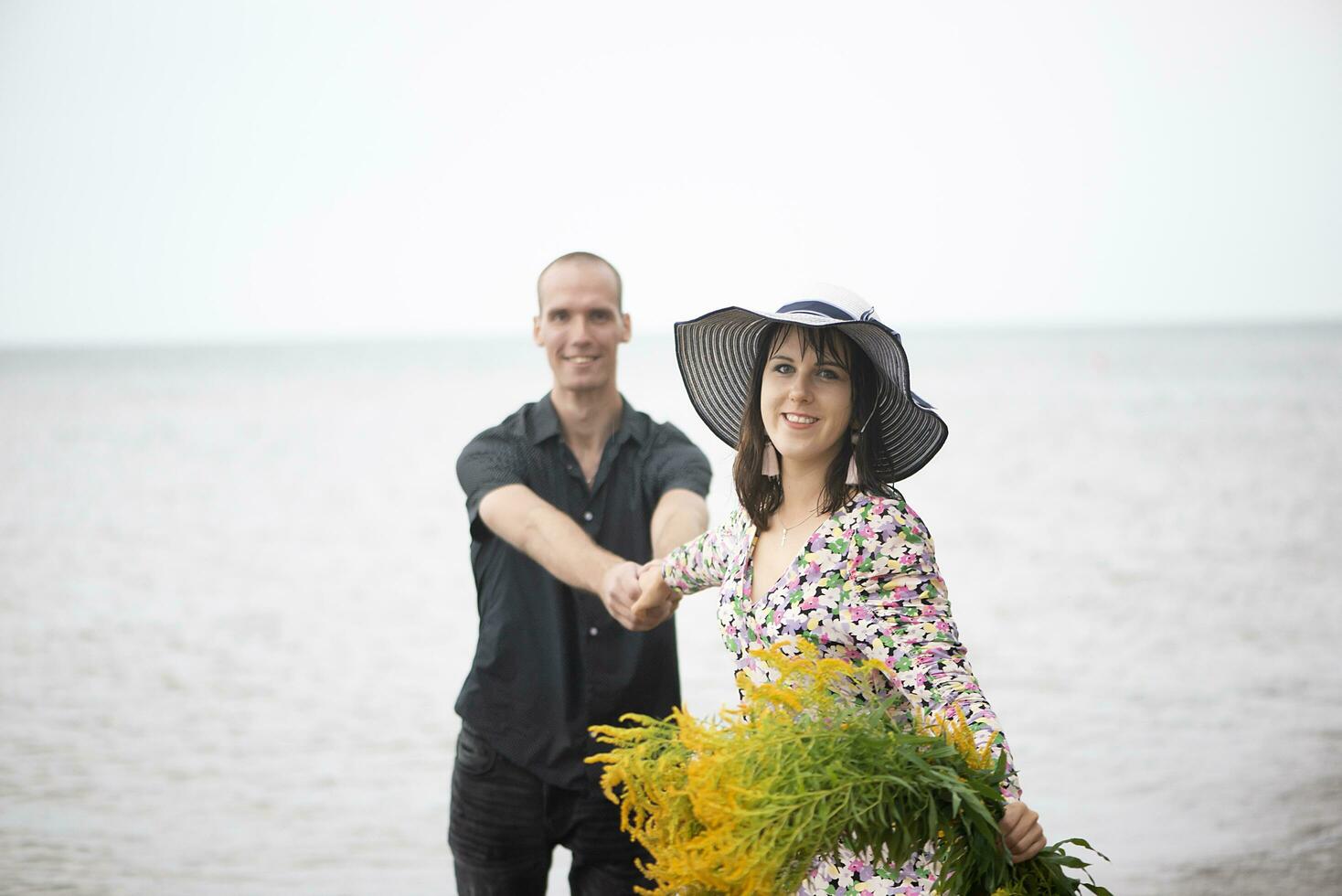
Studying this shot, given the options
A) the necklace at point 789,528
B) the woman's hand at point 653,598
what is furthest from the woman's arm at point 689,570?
the necklace at point 789,528

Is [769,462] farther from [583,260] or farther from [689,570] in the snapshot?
[583,260]

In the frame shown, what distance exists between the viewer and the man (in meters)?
2.94

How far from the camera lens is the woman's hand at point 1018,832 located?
5.62 ft

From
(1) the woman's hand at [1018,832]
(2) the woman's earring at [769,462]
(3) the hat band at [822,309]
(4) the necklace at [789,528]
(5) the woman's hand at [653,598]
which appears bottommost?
(1) the woman's hand at [1018,832]

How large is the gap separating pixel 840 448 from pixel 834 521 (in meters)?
0.15

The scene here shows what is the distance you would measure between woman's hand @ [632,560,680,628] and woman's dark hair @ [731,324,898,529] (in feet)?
0.99

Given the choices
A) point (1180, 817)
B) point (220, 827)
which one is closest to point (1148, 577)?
point (1180, 817)

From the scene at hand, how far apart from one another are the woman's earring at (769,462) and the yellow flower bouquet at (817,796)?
1.57 ft

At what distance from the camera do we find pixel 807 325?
2.09 metres

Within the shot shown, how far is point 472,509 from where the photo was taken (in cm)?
308

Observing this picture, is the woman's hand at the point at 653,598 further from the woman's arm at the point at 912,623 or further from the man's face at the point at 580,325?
the man's face at the point at 580,325

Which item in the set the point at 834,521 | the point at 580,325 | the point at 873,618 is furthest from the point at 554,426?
the point at 873,618

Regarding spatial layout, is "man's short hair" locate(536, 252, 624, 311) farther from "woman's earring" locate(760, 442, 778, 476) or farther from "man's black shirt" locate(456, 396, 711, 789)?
"woman's earring" locate(760, 442, 778, 476)

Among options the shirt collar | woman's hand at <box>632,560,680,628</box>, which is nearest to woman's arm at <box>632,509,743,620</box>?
woman's hand at <box>632,560,680,628</box>
